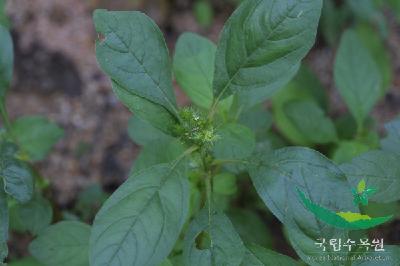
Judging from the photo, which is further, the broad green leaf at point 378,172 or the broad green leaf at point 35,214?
the broad green leaf at point 35,214

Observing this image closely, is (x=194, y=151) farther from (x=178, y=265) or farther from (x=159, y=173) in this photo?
(x=178, y=265)

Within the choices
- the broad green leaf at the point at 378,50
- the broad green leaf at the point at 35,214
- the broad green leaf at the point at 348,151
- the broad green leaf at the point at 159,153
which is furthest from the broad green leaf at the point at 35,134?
the broad green leaf at the point at 378,50

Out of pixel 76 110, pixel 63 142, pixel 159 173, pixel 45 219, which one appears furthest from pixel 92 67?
pixel 159 173

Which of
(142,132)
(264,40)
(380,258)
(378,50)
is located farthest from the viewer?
(378,50)

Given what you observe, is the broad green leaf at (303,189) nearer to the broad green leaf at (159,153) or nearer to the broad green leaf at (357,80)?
the broad green leaf at (159,153)

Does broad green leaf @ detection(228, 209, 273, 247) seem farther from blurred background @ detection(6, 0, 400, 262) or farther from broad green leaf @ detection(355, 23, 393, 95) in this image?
broad green leaf @ detection(355, 23, 393, 95)

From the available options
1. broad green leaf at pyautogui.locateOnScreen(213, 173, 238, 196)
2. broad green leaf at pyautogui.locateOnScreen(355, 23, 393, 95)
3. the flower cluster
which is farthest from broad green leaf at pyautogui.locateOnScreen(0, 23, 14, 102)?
broad green leaf at pyautogui.locateOnScreen(355, 23, 393, 95)

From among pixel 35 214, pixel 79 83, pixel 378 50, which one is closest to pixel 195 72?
pixel 35 214

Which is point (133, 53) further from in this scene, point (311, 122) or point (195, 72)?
point (311, 122)
